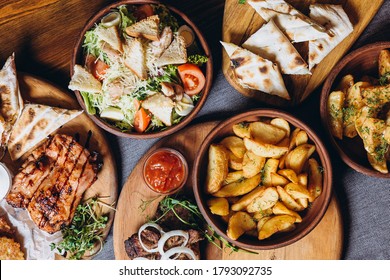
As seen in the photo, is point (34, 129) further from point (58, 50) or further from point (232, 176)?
point (232, 176)

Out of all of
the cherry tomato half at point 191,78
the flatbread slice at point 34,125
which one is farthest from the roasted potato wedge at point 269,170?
the flatbread slice at point 34,125

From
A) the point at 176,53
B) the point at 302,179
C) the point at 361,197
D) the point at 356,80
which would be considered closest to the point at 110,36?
the point at 176,53

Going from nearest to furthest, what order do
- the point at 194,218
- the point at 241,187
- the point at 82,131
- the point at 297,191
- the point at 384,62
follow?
the point at 297,191, the point at 384,62, the point at 241,187, the point at 194,218, the point at 82,131

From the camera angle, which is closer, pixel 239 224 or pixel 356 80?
pixel 239 224

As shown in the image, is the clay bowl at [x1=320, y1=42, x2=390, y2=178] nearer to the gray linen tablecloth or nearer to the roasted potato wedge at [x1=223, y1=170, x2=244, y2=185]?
the gray linen tablecloth

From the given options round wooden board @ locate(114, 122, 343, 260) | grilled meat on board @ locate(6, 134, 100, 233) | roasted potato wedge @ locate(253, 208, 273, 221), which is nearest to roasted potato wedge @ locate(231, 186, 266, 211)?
roasted potato wedge @ locate(253, 208, 273, 221)

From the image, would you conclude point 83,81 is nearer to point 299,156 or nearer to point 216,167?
point 216,167
